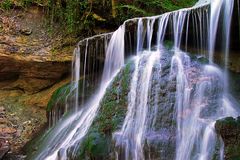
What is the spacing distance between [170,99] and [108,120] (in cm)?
120

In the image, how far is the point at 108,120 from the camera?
6918mm

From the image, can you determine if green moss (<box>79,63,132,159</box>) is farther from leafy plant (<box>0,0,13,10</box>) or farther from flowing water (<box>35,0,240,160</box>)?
leafy plant (<box>0,0,13,10</box>)

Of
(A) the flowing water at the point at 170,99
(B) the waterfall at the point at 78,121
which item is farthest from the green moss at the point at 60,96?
(A) the flowing water at the point at 170,99

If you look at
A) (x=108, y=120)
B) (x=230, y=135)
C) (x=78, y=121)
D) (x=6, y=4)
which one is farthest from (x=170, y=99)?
(x=6, y=4)

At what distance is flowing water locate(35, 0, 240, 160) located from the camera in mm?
6109

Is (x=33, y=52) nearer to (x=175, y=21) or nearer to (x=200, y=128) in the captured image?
(x=175, y=21)

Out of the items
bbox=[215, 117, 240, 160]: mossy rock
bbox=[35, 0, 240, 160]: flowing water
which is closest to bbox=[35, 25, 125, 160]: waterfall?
bbox=[35, 0, 240, 160]: flowing water

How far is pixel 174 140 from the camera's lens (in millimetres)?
6160

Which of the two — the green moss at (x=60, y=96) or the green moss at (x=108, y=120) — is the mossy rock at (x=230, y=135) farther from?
the green moss at (x=60, y=96)

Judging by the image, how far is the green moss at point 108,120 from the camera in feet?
21.2

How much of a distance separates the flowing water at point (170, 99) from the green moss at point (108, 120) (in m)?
0.13

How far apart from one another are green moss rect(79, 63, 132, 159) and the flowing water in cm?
13

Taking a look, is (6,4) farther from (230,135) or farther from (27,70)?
(230,135)

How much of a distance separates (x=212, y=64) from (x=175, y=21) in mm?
1341
